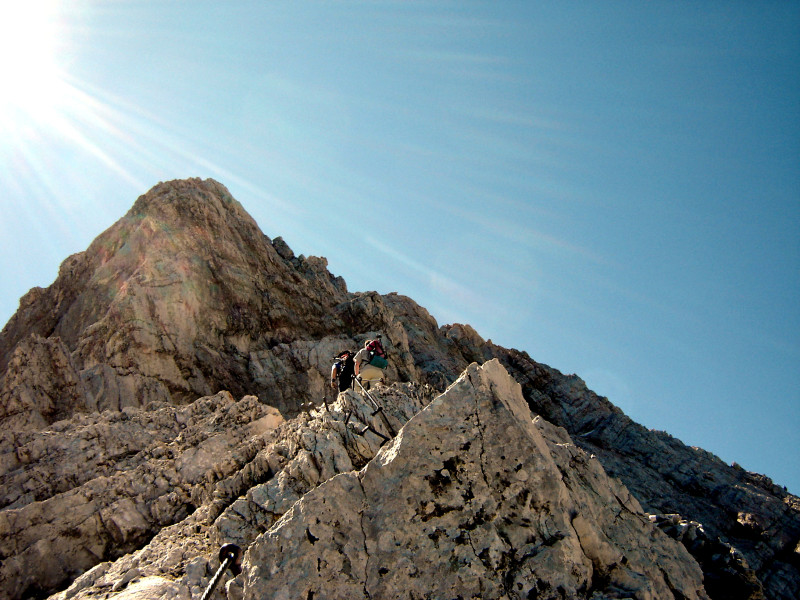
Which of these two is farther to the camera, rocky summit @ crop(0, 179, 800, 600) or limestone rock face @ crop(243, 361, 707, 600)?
rocky summit @ crop(0, 179, 800, 600)

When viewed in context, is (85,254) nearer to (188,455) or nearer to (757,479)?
(188,455)

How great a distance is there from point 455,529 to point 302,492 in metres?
4.48

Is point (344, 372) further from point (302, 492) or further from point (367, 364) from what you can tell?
point (302, 492)

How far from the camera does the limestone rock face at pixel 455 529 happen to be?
6234 mm

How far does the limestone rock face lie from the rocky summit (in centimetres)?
2

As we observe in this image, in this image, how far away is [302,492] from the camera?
33.5 ft

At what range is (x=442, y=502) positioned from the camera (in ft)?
22.6

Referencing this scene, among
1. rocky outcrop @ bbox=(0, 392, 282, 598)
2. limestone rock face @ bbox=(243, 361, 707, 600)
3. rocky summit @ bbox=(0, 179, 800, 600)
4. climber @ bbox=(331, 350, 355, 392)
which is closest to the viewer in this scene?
limestone rock face @ bbox=(243, 361, 707, 600)

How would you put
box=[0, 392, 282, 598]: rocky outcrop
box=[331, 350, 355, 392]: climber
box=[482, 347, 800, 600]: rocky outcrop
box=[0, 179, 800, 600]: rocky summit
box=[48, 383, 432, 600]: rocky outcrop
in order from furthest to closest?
box=[482, 347, 800, 600]: rocky outcrop, box=[331, 350, 355, 392]: climber, box=[0, 392, 282, 598]: rocky outcrop, box=[48, 383, 432, 600]: rocky outcrop, box=[0, 179, 800, 600]: rocky summit

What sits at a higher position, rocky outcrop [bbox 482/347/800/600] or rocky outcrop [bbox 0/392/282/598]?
rocky outcrop [bbox 482/347/800/600]

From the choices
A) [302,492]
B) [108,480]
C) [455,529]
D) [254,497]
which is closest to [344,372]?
[302,492]

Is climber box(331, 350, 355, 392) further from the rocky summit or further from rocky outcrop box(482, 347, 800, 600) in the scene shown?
rocky outcrop box(482, 347, 800, 600)

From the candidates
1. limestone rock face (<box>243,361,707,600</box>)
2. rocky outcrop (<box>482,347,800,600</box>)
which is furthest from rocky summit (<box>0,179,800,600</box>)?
rocky outcrop (<box>482,347,800,600</box>)

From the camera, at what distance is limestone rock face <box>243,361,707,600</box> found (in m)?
6.23
